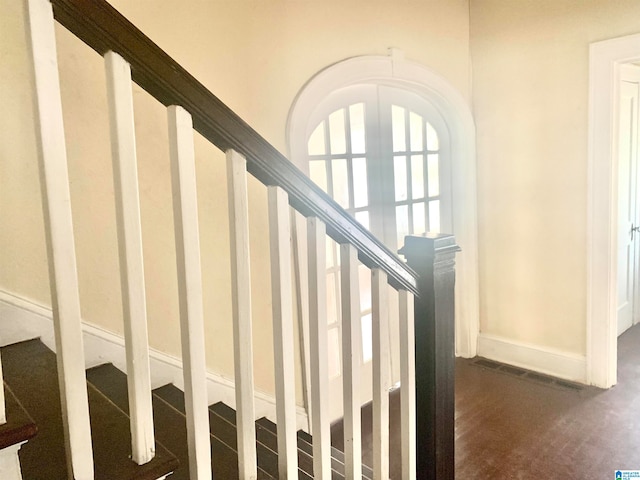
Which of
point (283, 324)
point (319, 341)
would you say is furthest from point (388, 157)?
point (283, 324)

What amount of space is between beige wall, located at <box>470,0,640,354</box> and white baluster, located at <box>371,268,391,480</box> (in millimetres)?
2513

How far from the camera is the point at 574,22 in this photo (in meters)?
3.28

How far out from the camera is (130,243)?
90 cm

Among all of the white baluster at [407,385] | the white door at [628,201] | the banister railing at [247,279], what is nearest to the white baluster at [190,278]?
the banister railing at [247,279]

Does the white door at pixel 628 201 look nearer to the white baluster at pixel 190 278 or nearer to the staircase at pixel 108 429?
the staircase at pixel 108 429

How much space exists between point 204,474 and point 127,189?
601mm

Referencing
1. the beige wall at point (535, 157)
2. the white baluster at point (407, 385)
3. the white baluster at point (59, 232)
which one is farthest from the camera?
the beige wall at point (535, 157)

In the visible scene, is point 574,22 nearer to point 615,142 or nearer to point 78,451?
point 615,142

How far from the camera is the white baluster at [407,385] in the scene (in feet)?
5.14

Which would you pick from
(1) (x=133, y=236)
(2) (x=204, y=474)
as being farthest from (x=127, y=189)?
(2) (x=204, y=474)

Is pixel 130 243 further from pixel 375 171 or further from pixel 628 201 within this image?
pixel 628 201

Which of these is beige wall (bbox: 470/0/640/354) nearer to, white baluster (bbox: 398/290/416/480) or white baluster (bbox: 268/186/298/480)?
white baluster (bbox: 398/290/416/480)

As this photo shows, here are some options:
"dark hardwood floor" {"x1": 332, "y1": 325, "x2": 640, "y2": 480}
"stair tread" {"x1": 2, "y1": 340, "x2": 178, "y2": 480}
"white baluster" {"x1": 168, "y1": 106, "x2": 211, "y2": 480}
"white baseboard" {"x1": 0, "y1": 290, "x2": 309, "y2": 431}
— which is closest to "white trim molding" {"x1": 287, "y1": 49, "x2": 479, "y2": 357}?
"dark hardwood floor" {"x1": 332, "y1": 325, "x2": 640, "y2": 480}

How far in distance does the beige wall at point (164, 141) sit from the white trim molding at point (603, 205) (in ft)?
5.07
